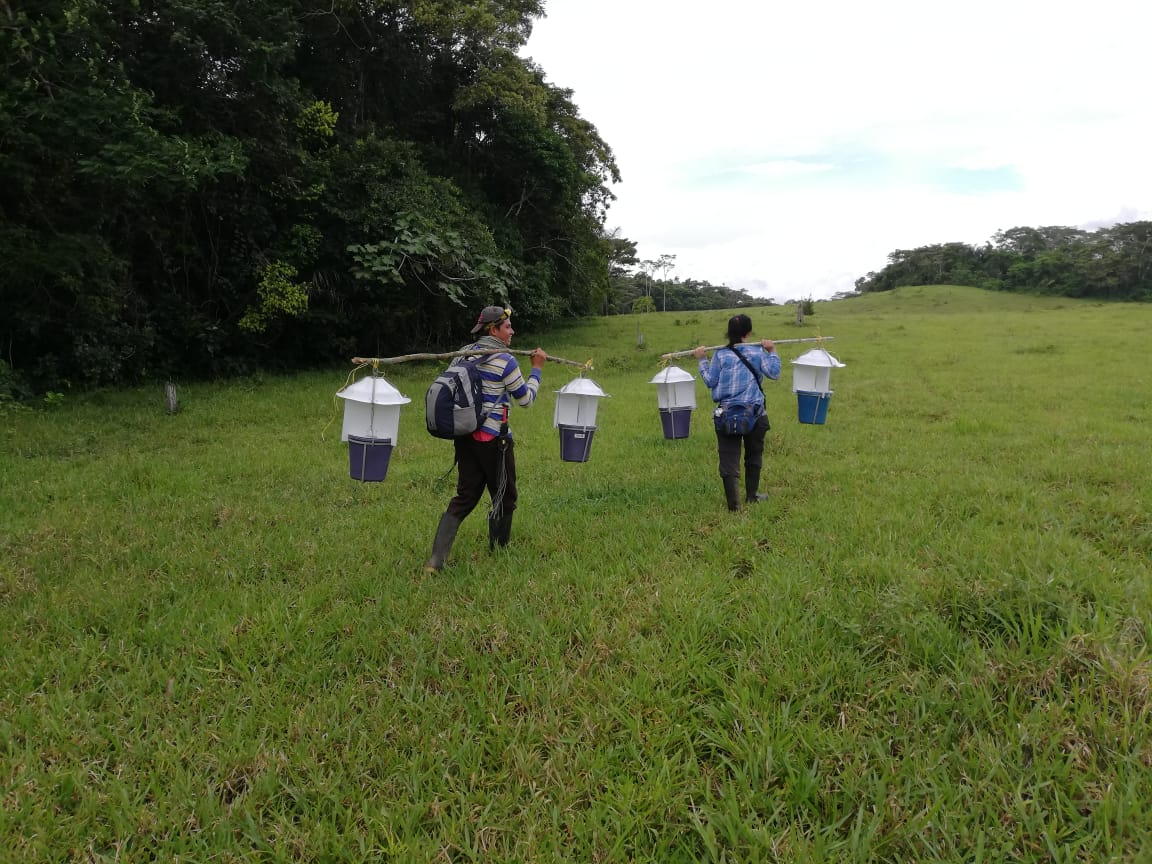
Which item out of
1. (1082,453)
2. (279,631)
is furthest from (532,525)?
(1082,453)

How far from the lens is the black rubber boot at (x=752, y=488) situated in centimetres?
565

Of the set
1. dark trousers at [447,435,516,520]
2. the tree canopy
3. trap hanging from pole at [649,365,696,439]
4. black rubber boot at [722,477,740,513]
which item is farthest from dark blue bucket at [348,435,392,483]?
the tree canopy

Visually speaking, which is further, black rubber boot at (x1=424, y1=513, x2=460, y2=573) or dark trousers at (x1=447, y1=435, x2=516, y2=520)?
black rubber boot at (x1=424, y1=513, x2=460, y2=573)

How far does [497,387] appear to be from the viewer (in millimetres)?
4281

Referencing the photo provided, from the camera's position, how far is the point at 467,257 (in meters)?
14.7

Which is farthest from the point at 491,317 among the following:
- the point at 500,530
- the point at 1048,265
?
the point at 1048,265

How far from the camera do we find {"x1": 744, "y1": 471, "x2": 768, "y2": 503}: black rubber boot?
18.5 feet

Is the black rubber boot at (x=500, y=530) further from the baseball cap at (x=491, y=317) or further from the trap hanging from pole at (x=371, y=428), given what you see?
the baseball cap at (x=491, y=317)

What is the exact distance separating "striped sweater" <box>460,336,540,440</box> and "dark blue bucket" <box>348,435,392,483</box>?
71 cm

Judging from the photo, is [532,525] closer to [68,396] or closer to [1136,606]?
[1136,606]

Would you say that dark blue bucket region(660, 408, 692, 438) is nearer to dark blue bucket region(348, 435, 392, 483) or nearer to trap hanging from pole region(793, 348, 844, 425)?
trap hanging from pole region(793, 348, 844, 425)

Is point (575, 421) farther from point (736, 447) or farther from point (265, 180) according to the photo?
point (265, 180)

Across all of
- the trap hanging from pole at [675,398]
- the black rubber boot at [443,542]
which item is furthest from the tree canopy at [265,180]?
the trap hanging from pole at [675,398]

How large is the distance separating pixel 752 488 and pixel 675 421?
36.3 inches
